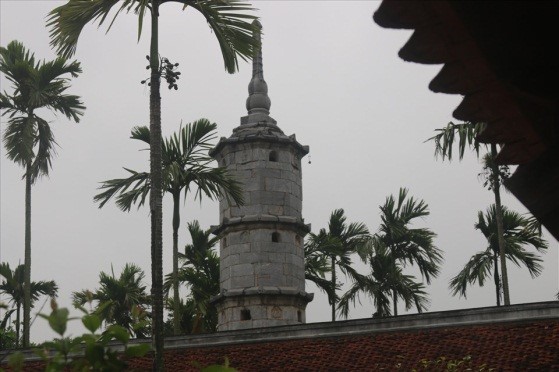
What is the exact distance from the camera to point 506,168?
78.3 feet

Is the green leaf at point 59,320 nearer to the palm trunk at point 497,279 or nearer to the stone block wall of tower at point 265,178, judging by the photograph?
the stone block wall of tower at point 265,178

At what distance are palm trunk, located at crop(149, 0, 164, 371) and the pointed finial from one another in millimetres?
11377

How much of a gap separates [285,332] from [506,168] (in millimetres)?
8851

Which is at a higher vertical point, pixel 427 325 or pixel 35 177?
pixel 35 177

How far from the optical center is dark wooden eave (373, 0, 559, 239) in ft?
8.00

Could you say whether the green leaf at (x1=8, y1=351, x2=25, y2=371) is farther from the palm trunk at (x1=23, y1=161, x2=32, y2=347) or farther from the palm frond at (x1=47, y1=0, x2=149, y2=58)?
the palm trunk at (x1=23, y1=161, x2=32, y2=347)

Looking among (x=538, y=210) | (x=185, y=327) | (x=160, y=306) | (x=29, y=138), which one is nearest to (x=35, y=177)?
(x=29, y=138)

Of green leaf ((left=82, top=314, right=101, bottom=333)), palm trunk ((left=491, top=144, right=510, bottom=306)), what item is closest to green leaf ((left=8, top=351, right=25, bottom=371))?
green leaf ((left=82, top=314, right=101, bottom=333))

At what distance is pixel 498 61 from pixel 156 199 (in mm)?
10844

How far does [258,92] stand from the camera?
25406 millimetres

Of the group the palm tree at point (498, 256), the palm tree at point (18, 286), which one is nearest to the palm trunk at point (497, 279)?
the palm tree at point (498, 256)

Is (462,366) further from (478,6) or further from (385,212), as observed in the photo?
(385,212)

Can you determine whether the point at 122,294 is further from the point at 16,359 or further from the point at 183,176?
the point at 16,359

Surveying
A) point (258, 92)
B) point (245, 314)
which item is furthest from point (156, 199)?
point (258, 92)
